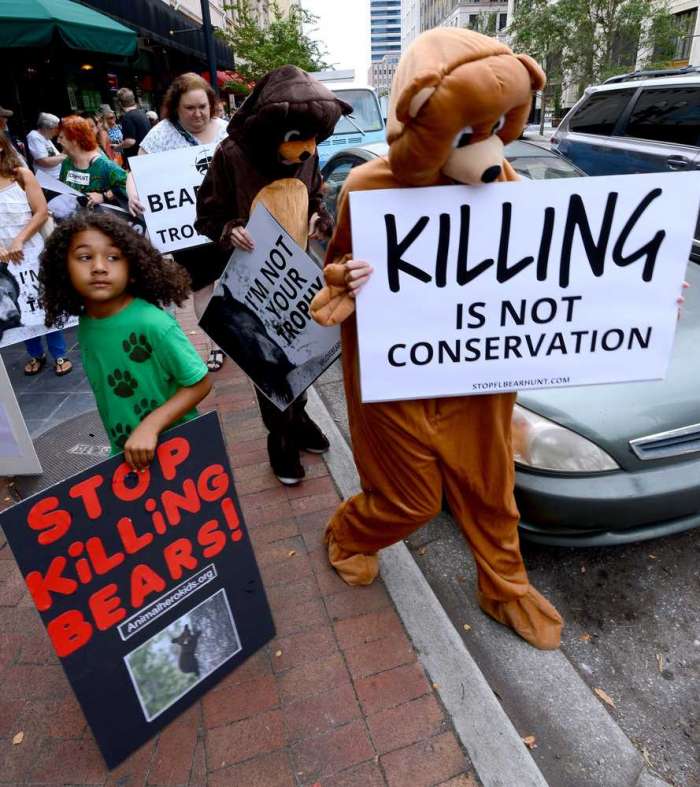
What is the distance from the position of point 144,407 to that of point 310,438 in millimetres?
1649

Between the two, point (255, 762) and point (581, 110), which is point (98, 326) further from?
point (581, 110)

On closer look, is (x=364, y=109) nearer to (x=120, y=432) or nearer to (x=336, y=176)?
(x=336, y=176)

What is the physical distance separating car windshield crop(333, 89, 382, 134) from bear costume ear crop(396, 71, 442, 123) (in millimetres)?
10529

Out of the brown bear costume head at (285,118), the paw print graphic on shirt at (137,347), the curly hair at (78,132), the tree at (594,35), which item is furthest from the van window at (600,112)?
the tree at (594,35)

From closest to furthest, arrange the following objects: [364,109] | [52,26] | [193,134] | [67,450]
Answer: [67,450], [193,134], [52,26], [364,109]

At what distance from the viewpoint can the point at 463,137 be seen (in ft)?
5.36

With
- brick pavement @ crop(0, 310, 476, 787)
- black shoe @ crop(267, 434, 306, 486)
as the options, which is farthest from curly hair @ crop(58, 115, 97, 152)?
brick pavement @ crop(0, 310, 476, 787)

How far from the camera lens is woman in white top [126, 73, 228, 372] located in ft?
12.6

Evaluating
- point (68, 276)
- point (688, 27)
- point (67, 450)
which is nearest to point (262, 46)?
point (688, 27)

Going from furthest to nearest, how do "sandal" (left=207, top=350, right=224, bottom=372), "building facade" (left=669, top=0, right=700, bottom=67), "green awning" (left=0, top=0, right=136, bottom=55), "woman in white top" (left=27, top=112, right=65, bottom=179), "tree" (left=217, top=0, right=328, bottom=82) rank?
"building facade" (left=669, top=0, right=700, bottom=67)
"tree" (left=217, top=0, right=328, bottom=82)
"woman in white top" (left=27, top=112, right=65, bottom=179)
"green awning" (left=0, top=0, right=136, bottom=55)
"sandal" (left=207, top=350, right=224, bottom=372)

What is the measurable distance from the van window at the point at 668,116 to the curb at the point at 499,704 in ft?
20.7

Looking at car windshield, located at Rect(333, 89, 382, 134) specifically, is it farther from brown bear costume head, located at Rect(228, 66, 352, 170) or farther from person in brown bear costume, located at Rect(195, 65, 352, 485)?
brown bear costume head, located at Rect(228, 66, 352, 170)

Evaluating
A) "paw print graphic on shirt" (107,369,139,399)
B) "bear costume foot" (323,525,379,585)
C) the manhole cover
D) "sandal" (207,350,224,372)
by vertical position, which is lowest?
"sandal" (207,350,224,372)

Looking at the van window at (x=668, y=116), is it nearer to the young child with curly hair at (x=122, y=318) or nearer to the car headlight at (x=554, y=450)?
the car headlight at (x=554, y=450)
